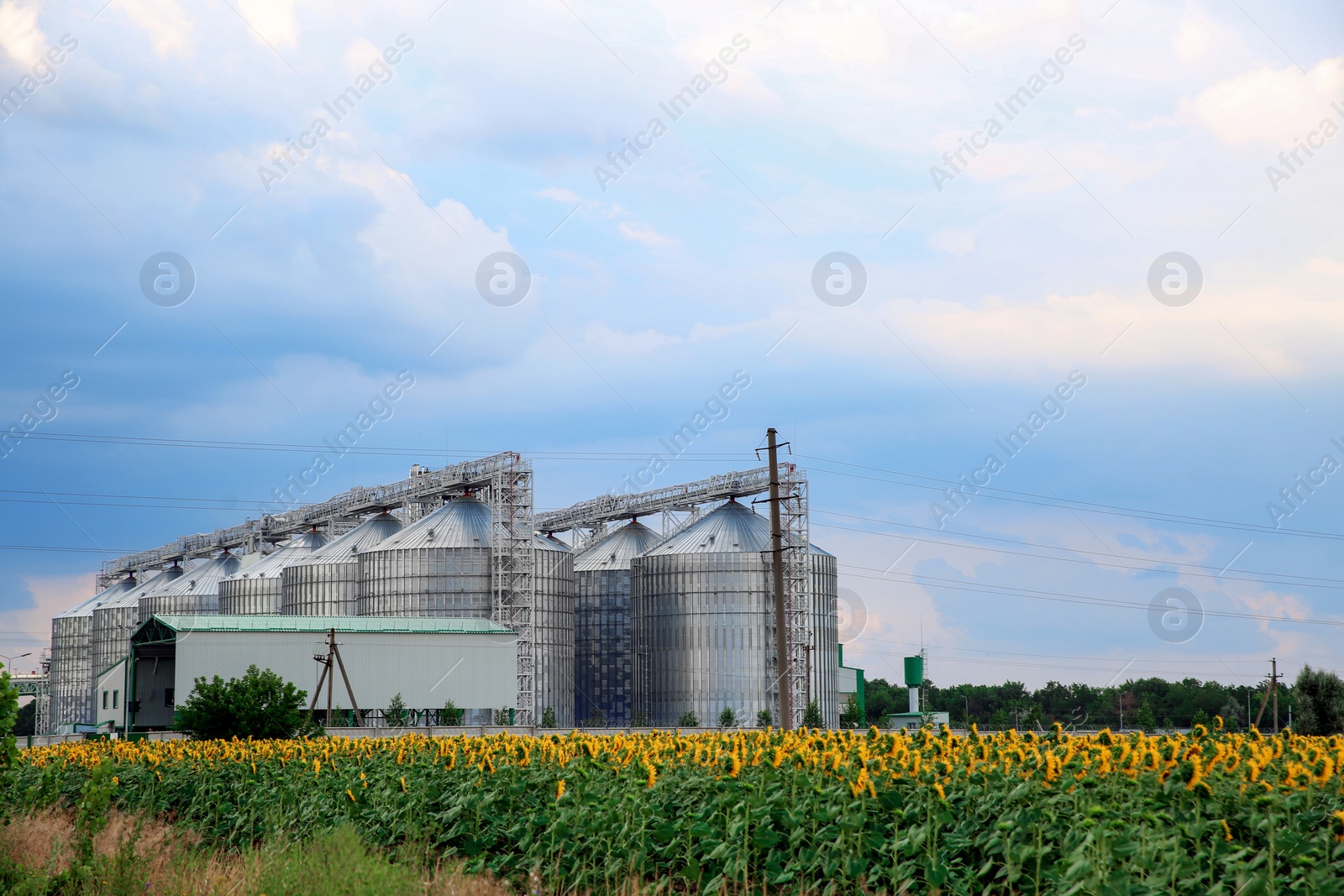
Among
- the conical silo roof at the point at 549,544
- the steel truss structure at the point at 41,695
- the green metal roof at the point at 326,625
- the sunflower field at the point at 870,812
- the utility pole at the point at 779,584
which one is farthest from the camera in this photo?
the steel truss structure at the point at 41,695

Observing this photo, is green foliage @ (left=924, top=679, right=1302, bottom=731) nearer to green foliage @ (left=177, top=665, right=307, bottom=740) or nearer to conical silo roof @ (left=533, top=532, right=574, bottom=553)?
conical silo roof @ (left=533, top=532, right=574, bottom=553)

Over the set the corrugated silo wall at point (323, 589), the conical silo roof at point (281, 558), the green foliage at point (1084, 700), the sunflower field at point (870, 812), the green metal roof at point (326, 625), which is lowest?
the green foliage at point (1084, 700)

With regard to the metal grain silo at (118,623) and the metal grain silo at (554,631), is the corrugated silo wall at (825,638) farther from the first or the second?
the metal grain silo at (118,623)

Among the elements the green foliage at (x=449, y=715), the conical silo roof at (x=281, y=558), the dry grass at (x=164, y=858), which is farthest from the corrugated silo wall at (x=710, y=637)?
the dry grass at (x=164, y=858)

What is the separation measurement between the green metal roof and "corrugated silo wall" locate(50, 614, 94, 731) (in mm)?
51644

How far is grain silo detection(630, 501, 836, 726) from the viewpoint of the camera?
68.9 metres

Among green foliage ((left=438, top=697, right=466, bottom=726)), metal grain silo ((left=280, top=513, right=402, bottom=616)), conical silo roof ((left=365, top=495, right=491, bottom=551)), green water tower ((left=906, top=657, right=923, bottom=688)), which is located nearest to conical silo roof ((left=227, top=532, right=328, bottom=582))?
metal grain silo ((left=280, top=513, right=402, bottom=616))

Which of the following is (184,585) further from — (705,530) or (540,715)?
(705,530)

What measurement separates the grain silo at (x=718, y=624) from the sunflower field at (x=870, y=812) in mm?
52191

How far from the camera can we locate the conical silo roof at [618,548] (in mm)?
82500

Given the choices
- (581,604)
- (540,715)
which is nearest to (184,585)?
(581,604)

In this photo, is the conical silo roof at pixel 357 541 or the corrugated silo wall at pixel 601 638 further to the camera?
the corrugated silo wall at pixel 601 638

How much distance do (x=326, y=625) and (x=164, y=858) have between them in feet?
150

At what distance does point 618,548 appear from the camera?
83312 mm
